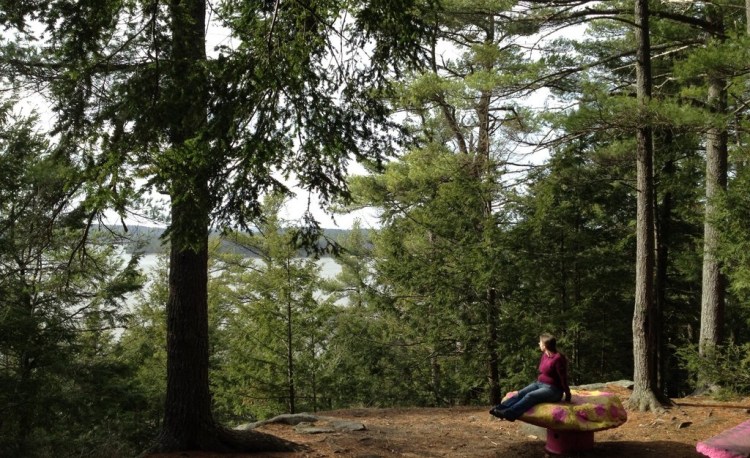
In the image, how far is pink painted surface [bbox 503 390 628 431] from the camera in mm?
5805

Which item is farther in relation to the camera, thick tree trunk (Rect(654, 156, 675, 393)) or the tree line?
thick tree trunk (Rect(654, 156, 675, 393))

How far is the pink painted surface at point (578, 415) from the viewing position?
580 centimetres

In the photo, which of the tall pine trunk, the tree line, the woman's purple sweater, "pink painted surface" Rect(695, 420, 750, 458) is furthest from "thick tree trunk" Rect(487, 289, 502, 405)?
"pink painted surface" Rect(695, 420, 750, 458)

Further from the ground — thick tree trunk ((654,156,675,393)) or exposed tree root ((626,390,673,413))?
thick tree trunk ((654,156,675,393))

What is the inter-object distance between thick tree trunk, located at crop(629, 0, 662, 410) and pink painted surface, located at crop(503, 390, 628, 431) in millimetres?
2096

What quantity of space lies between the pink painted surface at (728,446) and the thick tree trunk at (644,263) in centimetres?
363

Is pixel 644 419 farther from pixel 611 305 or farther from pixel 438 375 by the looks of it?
pixel 438 375

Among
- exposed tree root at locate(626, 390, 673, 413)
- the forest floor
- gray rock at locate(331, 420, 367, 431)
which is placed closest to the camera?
the forest floor

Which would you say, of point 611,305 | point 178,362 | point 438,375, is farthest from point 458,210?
point 178,362

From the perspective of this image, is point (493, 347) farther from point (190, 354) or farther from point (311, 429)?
point (190, 354)

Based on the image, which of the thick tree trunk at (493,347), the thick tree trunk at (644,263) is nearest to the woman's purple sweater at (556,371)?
the thick tree trunk at (644,263)

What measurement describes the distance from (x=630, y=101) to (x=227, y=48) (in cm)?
524

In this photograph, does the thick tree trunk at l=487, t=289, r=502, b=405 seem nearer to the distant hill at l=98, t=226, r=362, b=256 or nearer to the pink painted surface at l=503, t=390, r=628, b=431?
the distant hill at l=98, t=226, r=362, b=256

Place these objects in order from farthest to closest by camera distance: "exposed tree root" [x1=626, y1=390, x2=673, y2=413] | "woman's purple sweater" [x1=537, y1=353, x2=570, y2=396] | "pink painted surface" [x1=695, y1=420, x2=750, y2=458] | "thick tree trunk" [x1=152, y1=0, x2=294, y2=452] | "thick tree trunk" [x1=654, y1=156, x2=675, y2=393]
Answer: "thick tree trunk" [x1=654, y1=156, x2=675, y2=393] < "exposed tree root" [x1=626, y1=390, x2=673, y2=413] < "woman's purple sweater" [x1=537, y1=353, x2=570, y2=396] < "thick tree trunk" [x1=152, y1=0, x2=294, y2=452] < "pink painted surface" [x1=695, y1=420, x2=750, y2=458]
